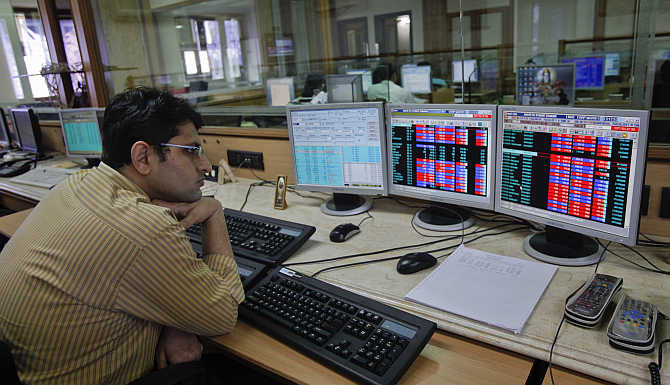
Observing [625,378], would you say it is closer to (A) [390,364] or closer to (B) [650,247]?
(A) [390,364]

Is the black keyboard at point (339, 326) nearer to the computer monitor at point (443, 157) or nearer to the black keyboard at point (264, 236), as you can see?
the black keyboard at point (264, 236)

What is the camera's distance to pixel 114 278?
3.04 feet

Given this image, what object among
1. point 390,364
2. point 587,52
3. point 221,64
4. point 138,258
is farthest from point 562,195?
point 221,64

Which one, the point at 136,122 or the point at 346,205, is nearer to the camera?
the point at 136,122

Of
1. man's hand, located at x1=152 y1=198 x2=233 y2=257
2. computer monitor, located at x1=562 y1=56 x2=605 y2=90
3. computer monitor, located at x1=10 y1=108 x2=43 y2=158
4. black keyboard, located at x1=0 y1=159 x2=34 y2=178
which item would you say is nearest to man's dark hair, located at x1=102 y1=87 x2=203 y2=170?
man's hand, located at x1=152 y1=198 x2=233 y2=257

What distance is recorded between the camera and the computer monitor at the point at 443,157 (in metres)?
1.40

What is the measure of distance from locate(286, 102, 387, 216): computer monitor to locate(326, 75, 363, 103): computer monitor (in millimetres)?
363

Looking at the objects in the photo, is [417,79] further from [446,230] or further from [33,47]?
[446,230]

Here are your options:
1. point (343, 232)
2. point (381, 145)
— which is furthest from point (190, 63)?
point (343, 232)

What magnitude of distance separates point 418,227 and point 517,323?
617 millimetres

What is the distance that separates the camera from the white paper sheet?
101 cm

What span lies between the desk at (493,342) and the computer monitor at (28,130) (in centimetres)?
293

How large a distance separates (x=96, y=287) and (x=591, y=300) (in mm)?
1041

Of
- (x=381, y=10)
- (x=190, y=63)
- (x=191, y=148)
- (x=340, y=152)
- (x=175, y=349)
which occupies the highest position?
(x=381, y=10)
